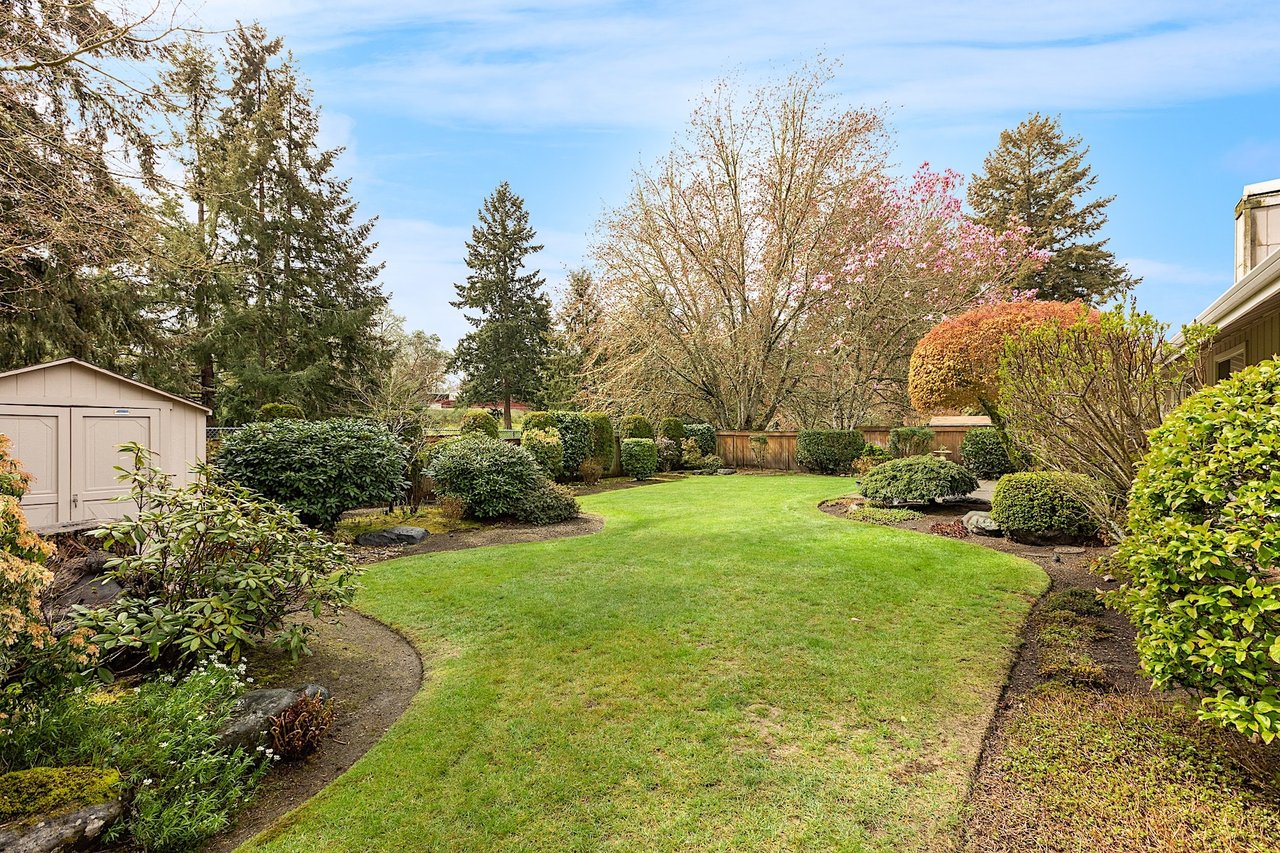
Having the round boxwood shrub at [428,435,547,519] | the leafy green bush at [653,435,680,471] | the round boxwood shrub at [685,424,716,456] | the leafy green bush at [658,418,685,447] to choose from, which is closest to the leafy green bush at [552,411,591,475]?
the leafy green bush at [653,435,680,471]

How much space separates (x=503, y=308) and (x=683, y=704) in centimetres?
2932

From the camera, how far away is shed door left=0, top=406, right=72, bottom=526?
5.43 metres

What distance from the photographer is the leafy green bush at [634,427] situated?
16922 millimetres

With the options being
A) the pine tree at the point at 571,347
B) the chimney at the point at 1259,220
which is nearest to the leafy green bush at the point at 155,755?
the chimney at the point at 1259,220

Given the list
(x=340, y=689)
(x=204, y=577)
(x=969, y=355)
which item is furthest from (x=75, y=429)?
(x=969, y=355)

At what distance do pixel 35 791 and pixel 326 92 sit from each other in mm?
23550

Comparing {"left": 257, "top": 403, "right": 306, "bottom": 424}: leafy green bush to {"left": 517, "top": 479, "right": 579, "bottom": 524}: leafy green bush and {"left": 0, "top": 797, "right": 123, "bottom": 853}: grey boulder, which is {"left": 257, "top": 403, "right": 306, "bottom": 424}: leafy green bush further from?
{"left": 0, "top": 797, "right": 123, "bottom": 853}: grey boulder

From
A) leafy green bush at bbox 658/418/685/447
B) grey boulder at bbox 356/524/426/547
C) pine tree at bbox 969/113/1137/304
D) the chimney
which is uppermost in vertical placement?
pine tree at bbox 969/113/1137/304

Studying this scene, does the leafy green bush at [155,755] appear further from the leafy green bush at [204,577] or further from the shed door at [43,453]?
the shed door at [43,453]

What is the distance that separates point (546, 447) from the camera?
1312 cm

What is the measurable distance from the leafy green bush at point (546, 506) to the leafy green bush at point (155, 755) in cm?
631

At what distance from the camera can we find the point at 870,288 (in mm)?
16062

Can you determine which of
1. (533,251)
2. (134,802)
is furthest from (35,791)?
(533,251)

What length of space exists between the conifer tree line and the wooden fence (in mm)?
13125
